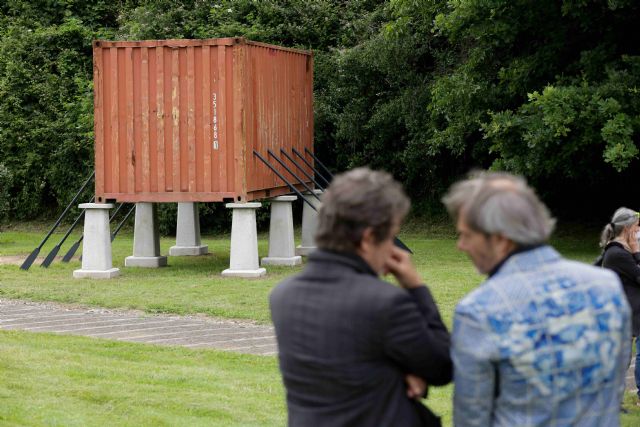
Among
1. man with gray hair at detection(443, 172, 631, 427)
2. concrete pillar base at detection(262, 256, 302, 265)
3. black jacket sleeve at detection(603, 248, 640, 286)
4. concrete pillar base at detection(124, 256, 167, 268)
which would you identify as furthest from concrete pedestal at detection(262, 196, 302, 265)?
man with gray hair at detection(443, 172, 631, 427)

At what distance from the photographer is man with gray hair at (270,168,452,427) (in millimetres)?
3186

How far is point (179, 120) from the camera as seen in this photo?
56.0 ft

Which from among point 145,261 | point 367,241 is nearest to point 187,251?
point 145,261

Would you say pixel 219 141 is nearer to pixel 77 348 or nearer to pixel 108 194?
pixel 108 194

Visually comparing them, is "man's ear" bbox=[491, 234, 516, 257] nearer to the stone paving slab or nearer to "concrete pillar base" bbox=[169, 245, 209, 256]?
the stone paving slab

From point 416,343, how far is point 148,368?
6362 millimetres

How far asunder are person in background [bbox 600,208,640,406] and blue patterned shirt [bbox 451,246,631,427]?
15.6ft

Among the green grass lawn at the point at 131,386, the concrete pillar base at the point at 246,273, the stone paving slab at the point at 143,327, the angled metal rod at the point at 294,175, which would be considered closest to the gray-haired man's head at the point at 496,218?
Result: the green grass lawn at the point at 131,386

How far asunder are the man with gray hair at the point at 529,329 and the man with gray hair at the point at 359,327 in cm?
14

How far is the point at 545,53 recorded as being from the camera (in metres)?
20.0

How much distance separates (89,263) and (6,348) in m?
6.98

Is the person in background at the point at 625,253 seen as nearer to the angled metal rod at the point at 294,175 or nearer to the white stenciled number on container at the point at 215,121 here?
the white stenciled number on container at the point at 215,121

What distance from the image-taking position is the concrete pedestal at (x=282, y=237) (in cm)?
1833

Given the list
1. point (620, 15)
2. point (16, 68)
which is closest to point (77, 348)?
point (620, 15)
